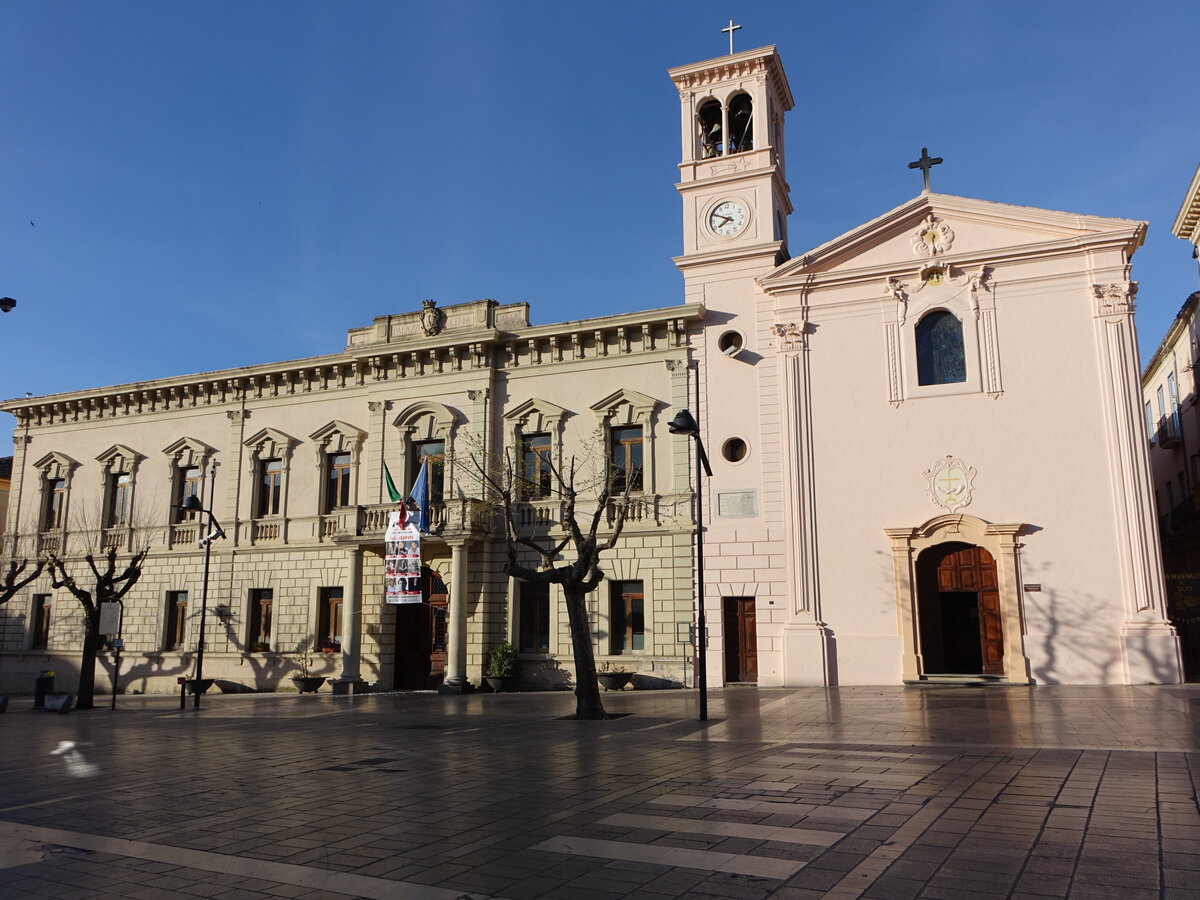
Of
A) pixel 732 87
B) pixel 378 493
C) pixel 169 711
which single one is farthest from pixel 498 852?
pixel 732 87

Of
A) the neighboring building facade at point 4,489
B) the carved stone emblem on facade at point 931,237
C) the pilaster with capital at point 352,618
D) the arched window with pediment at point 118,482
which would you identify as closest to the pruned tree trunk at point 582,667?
the pilaster with capital at point 352,618

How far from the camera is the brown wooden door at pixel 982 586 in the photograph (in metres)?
23.0

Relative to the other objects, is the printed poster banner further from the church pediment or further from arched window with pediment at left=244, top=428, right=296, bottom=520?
the church pediment

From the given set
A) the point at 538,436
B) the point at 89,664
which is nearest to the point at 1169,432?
the point at 538,436

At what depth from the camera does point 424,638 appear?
→ 2823cm

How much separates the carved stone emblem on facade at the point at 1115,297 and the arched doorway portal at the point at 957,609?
6.83 meters

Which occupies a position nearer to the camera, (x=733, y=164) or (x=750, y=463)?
(x=750, y=463)

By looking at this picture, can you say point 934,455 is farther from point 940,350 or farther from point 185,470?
point 185,470

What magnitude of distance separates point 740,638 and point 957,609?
222 inches

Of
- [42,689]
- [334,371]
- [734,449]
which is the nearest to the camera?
[42,689]

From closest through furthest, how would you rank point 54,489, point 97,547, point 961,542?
point 961,542 → point 97,547 → point 54,489

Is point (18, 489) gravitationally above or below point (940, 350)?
below

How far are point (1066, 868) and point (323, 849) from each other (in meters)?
5.02

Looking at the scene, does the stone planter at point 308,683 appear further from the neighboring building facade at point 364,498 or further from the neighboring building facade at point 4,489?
the neighboring building facade at point 4,489
